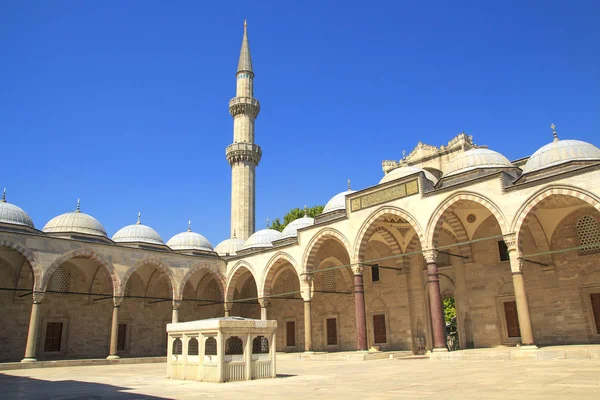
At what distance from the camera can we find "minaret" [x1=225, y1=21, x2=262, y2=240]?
90.0 ft

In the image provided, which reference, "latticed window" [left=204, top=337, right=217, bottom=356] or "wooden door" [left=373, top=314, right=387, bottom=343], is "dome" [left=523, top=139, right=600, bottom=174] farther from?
"latticed window" [left=204, top=337, right=217, bottom=356]

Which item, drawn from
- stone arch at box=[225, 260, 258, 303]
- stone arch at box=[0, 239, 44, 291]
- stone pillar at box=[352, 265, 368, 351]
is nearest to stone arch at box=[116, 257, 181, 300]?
stone arch at box=[225, 260, 258, 303]

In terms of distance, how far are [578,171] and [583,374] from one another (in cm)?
614

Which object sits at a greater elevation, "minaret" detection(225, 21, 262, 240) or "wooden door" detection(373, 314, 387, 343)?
"minaret" detection(225, 21, 262, 240)

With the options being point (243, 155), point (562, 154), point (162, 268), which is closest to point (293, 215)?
point (243, 155)

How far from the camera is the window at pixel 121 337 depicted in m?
21.1

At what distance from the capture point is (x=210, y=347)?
827 cm

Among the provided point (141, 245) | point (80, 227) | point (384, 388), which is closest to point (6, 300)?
point (80, 227)

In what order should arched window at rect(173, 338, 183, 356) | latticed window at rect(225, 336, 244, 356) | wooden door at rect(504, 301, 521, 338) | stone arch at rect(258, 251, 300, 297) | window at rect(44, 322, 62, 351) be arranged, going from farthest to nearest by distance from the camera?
stone arch at rect(258, 251, 300, 297) < window at rect(44, 322, 62, 351) < wooden door at rect(504, 301, 521, 338) < arched window at rect(173, 338, 183, 356) < latticed window at rect(225, 336, 244, 356)

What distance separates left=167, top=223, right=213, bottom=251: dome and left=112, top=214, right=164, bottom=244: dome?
1.18 m

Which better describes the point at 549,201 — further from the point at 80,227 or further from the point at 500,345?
the point at 80,227

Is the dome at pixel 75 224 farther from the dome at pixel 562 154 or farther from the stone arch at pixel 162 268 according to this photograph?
the dome at pixel 562 154

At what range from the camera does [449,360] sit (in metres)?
12.3

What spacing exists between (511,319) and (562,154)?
5.46 m
